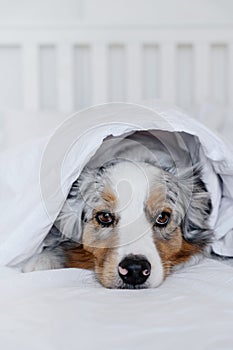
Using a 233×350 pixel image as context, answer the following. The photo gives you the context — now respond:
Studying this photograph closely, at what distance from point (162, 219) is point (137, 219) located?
2.7 inches

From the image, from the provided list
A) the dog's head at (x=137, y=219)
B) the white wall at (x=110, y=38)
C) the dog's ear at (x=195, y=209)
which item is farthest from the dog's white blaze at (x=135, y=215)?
the white wall at (x=110, y=38)

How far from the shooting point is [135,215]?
1219mm

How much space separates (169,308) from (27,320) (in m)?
0.21

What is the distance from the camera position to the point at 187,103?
2.31 metres

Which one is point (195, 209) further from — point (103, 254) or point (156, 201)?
point (103, 254)

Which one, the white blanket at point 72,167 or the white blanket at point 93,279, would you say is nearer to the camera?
the white blanket at point 93,279

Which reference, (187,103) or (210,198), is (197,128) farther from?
(187,103)

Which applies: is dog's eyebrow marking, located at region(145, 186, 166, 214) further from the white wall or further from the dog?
the white wall

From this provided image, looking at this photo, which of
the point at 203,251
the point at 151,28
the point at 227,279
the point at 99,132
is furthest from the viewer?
the point at 151,28

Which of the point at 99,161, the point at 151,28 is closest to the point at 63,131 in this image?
the point at 99,161

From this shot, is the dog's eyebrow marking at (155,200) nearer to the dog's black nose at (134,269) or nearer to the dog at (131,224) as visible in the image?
the dog at (131,224)

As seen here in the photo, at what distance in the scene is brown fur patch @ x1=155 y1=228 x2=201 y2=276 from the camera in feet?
4.02

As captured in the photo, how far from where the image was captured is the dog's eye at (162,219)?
4.11ft

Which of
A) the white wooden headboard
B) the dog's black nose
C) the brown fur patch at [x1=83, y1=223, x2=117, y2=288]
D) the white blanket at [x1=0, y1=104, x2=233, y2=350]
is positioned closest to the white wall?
the white wooden headboard
